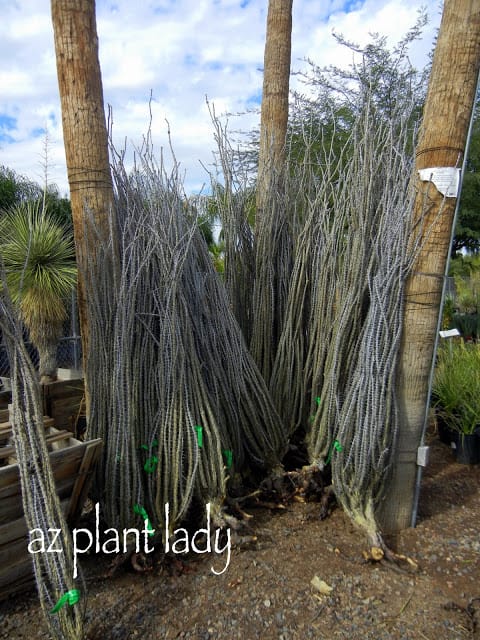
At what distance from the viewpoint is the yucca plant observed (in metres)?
4.08

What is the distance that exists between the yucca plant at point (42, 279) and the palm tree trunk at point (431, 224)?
9.78ft

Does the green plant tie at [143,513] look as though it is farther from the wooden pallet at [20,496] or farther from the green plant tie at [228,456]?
the green plant tie at [228,456]

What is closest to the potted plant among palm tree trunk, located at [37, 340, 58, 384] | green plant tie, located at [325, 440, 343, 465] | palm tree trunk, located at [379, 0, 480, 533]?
palm tree trunk, located at [379, 0, 480, 533]

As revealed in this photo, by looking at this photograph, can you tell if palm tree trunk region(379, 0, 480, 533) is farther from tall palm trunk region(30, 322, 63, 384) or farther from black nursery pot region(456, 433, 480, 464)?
tall palm trunk region(30, 322, 63, 384)

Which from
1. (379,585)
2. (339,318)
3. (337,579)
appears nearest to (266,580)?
(337,579)

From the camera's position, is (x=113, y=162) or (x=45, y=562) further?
(x=113, y=162)

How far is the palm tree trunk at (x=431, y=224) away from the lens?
2193mm

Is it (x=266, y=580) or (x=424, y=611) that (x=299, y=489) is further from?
(x=424, y=611)

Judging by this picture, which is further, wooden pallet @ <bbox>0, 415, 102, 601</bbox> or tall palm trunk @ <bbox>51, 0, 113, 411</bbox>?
tall palm trunk @ <bbox>51, 0, 113, 411</bbox>

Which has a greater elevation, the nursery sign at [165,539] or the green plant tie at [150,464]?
the green plant tie at [150,464]

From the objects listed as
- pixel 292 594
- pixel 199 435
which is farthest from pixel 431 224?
pixel 292 594

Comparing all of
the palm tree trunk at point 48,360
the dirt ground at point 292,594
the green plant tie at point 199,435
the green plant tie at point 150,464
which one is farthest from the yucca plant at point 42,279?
the dirt ground at point 292,594

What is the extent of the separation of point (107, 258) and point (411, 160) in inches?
67.7

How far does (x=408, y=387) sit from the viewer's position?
2371 mm
